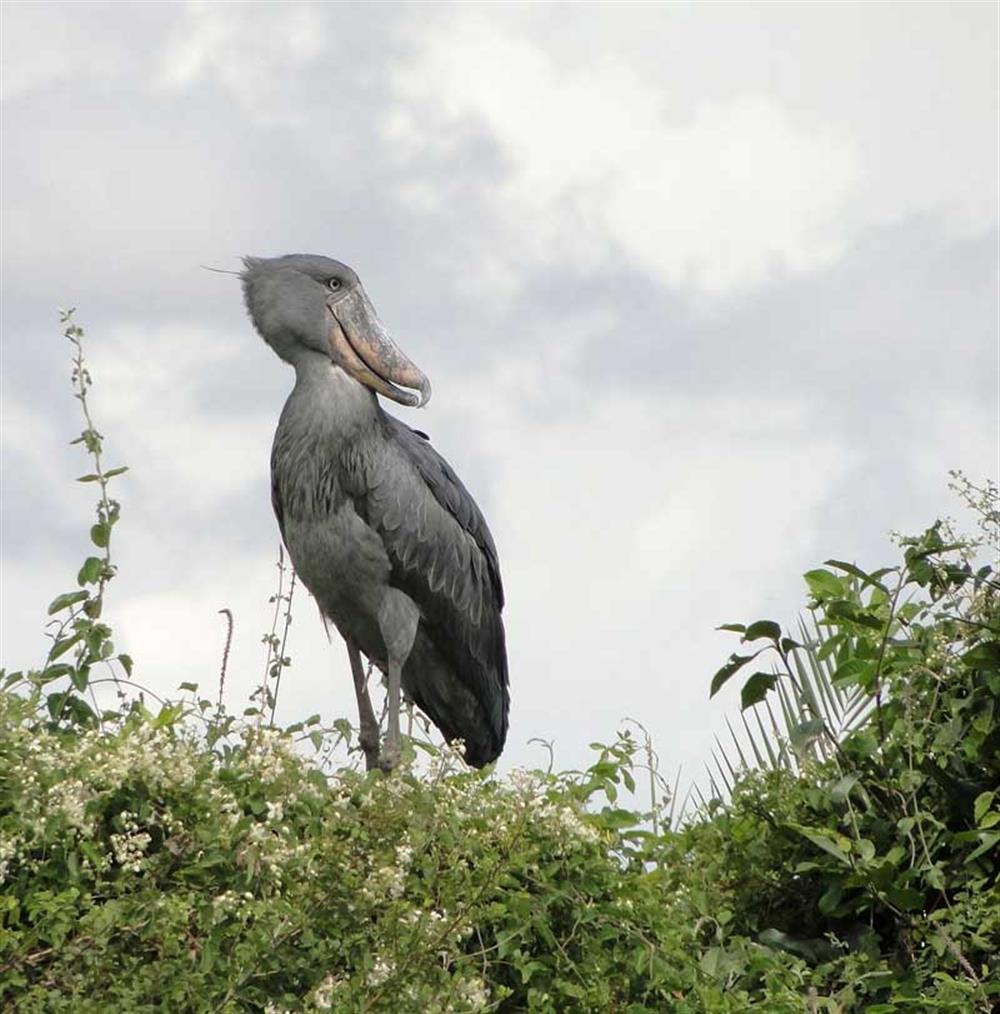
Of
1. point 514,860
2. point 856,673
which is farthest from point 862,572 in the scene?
point 514,860

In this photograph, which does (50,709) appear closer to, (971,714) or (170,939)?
(170,939)

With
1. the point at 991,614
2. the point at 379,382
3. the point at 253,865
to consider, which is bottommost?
the point at 253,865

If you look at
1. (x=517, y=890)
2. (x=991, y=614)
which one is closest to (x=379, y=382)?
(x=991, y=614)

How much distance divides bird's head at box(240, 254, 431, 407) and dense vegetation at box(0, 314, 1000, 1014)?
2008mm

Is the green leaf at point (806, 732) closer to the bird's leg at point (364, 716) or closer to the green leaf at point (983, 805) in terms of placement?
the green leaf at point (983, 805)

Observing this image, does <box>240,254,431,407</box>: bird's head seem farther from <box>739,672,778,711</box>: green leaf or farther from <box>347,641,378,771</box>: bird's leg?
<box>739,672,778,711</box>: green leaf

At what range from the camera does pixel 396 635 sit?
8625 millimetres

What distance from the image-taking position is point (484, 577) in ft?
30.3

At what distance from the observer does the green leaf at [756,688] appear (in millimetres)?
6852

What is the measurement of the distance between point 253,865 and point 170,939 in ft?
0.88

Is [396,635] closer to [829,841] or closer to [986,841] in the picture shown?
[829,841]

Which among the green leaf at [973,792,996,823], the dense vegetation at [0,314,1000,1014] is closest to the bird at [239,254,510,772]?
the dense vegetation at [0,314,1000,1014]

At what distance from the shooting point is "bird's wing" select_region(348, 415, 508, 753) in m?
8.72

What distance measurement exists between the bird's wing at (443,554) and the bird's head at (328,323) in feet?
0.68
